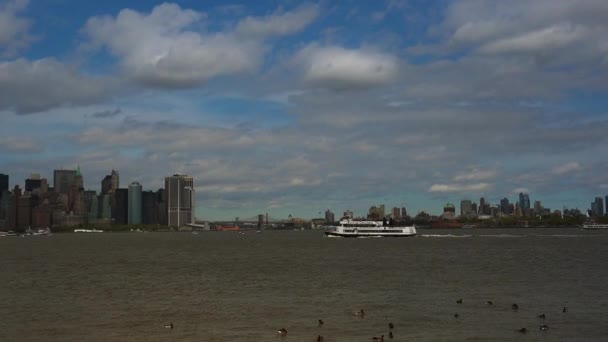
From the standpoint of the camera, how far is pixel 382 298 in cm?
6119

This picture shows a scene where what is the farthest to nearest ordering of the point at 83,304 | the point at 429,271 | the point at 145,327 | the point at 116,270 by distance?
the point at 116,270
the point at 429,271
the point at 83,304
the point at 145,327

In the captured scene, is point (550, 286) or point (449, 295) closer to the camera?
point (449, 295)

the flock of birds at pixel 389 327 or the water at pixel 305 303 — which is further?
the water at pixel 305 303

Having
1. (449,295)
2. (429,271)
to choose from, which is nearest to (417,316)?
(449,295)

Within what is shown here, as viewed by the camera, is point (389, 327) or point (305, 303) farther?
point (305, 303)

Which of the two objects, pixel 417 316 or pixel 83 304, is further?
pixel 83 304

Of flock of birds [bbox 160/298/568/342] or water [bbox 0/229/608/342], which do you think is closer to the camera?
flock of birds [bbox 160/298/568/342]

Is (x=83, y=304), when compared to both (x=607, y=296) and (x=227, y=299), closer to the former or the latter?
(x=227, y=299)

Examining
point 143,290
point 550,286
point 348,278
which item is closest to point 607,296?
point 550,286

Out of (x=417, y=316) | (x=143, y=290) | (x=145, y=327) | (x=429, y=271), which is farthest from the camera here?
(x=429, y=271)

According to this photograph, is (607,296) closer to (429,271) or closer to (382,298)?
(382,298)

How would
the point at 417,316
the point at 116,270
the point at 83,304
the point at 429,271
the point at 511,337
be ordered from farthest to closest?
1. the point at 116,270
2. the point at 429,271
3. the point at 83,304
4. the point at 417,316
5. the point at 511,337

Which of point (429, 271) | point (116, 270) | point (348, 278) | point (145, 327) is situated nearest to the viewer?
point (145, 327)

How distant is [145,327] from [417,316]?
1854cm
